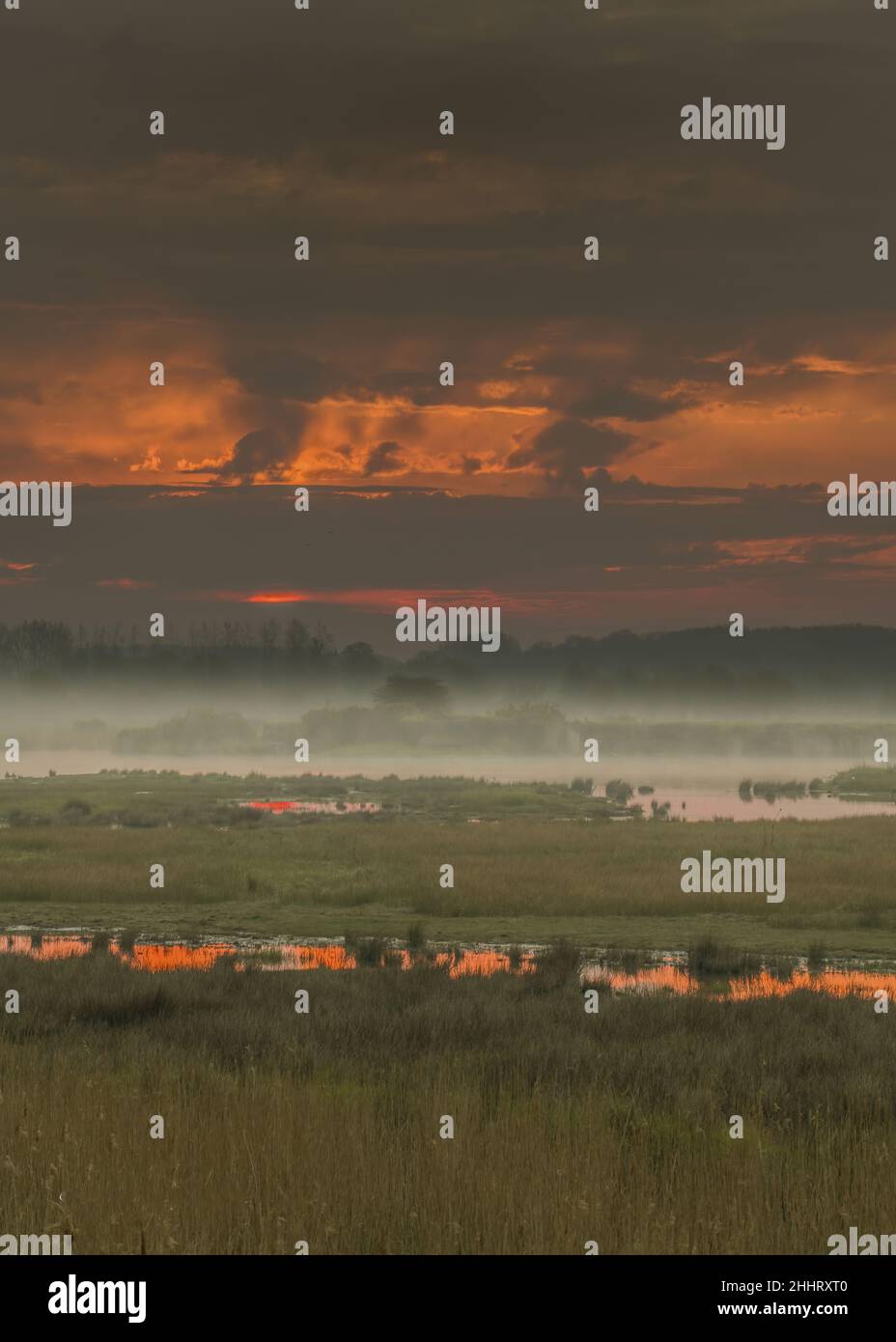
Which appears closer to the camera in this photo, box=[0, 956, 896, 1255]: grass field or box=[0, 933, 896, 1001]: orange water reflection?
box=[0, 956, 896, 1255]: grass field

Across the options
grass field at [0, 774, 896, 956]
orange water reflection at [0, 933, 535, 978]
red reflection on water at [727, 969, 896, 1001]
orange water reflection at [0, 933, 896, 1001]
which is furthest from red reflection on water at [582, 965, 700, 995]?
grass field at [0, 774, 896, 956]

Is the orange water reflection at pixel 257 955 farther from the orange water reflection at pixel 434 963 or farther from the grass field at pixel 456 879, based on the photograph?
the grass field at pixel 456 879

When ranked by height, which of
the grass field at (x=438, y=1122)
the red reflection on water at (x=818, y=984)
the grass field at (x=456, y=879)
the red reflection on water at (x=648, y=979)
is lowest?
the red reflection on water at (x=818, y=984)

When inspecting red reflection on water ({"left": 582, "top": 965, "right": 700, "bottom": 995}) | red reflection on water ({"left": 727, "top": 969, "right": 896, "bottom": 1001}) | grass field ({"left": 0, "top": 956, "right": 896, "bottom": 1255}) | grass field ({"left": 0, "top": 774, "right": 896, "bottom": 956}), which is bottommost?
red reflection on water ({"left": 727, "top": 969, "right": 896, "bottom": 1001})

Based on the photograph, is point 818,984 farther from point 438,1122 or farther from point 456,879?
point 456,879

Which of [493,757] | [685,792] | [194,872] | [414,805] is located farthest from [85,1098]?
[493,757]

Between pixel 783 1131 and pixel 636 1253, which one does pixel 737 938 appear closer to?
pixel 783 1131

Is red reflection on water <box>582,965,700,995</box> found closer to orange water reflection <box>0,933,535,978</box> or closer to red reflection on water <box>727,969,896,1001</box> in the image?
red reflection on water <box>727,969,896,1001</box>

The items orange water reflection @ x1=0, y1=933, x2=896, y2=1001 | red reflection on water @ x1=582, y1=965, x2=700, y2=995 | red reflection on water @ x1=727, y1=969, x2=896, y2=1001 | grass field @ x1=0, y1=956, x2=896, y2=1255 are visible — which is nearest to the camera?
grass field @ x1=0, y1=956, x2=896, y2=1255

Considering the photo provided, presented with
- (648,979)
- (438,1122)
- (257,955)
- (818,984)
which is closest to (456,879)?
(257,955)

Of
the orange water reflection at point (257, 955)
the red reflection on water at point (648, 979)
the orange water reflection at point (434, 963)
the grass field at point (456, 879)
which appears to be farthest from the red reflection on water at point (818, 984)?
the orange water reflection at point (257, 955)
